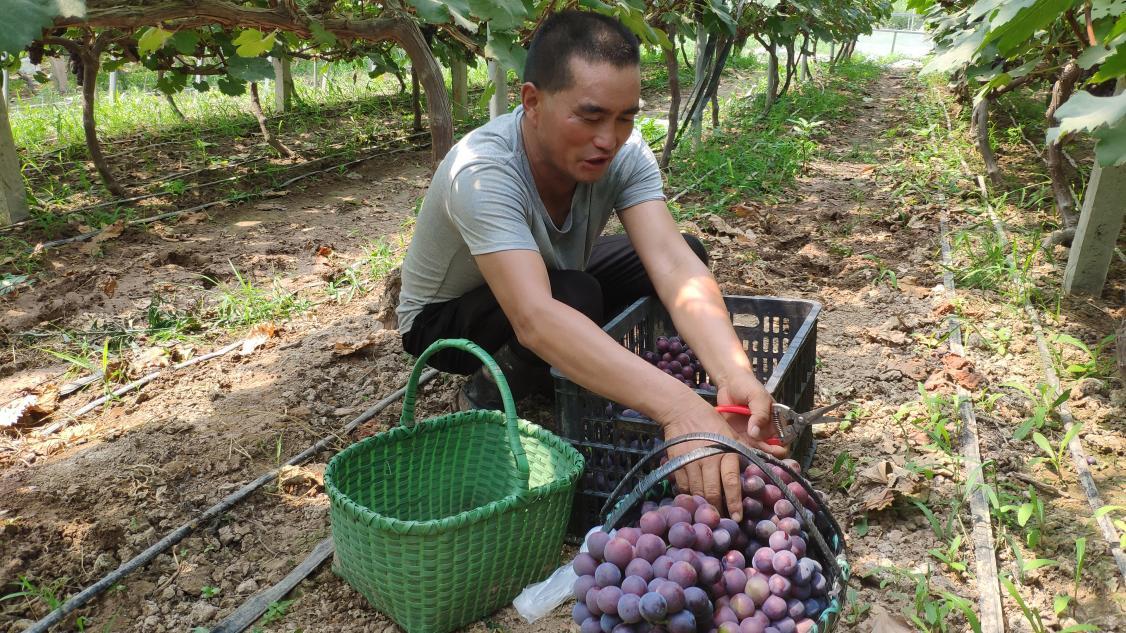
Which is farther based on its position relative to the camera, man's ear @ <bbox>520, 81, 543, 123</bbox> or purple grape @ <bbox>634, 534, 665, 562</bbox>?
man's ear @ <bbox>520, 81, 543, 123</bbox>

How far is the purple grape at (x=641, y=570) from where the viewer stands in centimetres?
142

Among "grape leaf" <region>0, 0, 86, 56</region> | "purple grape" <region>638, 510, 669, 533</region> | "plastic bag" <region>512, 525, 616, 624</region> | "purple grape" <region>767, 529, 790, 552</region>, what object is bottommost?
"plastic bag" <region>512, 525, 616, 624</region>

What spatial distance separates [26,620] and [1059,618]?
2.45m

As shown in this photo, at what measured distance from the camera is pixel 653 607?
1324mm

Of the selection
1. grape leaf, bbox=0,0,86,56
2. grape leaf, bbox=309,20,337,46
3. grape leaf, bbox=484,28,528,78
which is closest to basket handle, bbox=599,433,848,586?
grape leaf, bbox=484,28,528,78

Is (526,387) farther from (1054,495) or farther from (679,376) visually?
(1054,495)

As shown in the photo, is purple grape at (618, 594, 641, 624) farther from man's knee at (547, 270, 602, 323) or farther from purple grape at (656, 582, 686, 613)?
man's knee at (547, 270, 602, 323)

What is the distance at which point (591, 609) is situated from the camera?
57.1 inches

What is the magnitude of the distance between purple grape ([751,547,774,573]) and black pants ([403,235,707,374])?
1.03 m

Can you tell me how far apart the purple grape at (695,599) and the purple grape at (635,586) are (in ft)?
0.23

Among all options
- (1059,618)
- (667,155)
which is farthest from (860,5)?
(1059,618)

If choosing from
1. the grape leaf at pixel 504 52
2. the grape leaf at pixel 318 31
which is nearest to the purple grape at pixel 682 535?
the grape leaf at pixel 504 52

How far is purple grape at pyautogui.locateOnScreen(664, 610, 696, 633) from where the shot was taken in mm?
1339

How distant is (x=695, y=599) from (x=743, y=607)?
107mm
